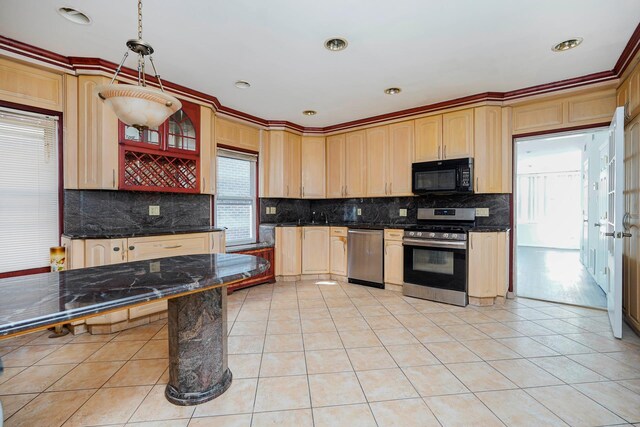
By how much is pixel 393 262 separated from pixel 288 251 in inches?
63.2

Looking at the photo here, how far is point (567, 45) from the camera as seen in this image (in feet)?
8.23

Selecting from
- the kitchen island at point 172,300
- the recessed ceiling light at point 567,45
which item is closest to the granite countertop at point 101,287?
Answer: the kitchen island at point 172,300

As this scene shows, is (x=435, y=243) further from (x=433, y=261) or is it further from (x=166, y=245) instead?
(x=166, y=245)

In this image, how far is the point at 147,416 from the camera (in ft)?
5.22

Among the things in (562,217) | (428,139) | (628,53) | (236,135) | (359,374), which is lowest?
(359,374)

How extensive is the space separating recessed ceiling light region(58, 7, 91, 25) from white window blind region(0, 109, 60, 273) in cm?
104

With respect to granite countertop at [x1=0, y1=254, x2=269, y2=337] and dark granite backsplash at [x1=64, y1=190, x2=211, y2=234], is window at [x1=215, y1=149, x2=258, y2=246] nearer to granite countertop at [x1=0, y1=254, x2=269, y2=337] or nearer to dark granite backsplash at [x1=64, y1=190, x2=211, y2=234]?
dark granite backsplash at [x1=64, y1=190, x2=211, y2=234]

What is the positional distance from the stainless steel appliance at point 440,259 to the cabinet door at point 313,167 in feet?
5.85

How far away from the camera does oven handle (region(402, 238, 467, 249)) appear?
341 cm

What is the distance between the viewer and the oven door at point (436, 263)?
134 inches

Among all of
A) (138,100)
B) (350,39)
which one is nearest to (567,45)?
(350,39)

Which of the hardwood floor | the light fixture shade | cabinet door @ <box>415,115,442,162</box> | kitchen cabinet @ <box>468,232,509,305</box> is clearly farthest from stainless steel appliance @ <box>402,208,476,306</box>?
the light fixture shade

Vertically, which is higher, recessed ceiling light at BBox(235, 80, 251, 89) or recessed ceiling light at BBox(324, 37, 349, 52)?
recessed ceiling light at BBox(235, 80, 251, 89)

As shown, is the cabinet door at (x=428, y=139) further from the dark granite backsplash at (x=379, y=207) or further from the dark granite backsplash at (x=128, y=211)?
the dark granite backsplash at (x=128, y=211)
